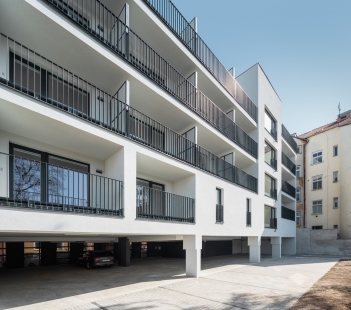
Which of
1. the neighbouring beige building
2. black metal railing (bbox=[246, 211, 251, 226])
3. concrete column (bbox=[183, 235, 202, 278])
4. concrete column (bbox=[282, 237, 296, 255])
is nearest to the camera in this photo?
concrete column (bbox=[183, 235, 202, 278])

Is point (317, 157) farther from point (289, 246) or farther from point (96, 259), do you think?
point (96, 259)

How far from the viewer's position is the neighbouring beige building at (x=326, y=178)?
28861 mm

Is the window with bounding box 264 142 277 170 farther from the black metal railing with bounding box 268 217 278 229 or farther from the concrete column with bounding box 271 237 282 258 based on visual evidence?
the concrete column with bounding box 271 237 282 258

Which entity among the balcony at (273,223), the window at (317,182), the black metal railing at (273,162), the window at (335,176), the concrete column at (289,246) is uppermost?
the black metal railing at (273,162)

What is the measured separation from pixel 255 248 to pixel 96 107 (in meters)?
14.8

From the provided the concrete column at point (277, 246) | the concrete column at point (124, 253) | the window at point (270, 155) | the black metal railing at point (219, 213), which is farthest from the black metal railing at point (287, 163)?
the concrete column at point (124, 253)

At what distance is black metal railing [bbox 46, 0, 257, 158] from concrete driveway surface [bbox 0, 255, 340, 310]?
7903mm

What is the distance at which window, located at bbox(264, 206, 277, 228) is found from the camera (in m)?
21.3

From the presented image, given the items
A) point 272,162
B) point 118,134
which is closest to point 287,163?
point 272,162

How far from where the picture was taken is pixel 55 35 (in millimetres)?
8180

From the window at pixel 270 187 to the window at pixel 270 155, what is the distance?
4.17ft

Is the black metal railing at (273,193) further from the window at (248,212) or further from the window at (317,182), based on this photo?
the window at (317,182)

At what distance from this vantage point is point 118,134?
931 centimetres

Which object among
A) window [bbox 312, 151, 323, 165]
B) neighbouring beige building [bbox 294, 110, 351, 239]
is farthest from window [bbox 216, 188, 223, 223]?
window [bbox 312, 151, 323, 165]
